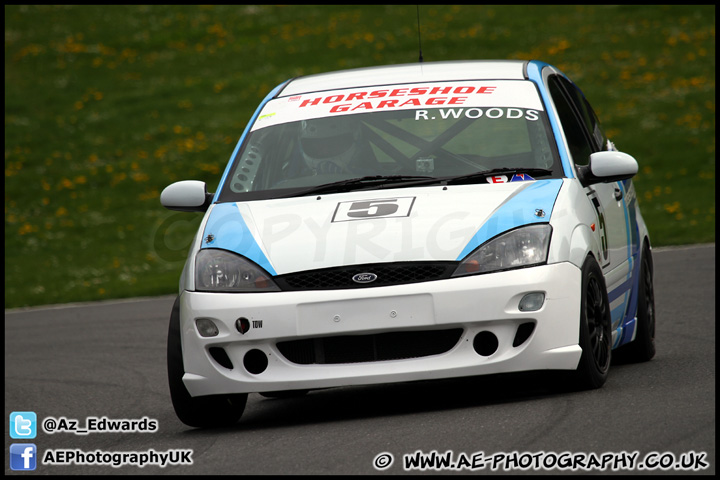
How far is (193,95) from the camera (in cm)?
3325

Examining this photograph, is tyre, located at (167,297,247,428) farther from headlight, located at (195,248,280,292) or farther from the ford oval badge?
the ford oval badge

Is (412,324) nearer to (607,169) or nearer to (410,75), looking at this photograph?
(607,169)

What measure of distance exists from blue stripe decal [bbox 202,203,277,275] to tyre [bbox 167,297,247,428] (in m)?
0.41

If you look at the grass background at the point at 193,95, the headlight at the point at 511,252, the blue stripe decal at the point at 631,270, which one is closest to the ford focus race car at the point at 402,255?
the headlight at the point at 511,252

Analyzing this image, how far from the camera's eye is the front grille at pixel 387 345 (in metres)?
5.75

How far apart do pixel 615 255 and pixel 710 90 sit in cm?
2325

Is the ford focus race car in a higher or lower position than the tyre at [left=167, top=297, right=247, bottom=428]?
higher

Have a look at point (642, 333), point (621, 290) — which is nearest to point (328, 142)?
point (621, 290)

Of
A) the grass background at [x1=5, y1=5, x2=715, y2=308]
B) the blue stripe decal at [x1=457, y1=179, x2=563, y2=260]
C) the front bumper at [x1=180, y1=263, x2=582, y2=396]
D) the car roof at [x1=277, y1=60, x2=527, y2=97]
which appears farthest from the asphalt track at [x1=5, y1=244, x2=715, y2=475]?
the grass background at [x1=5, y1=5, x2=715, y2=308]

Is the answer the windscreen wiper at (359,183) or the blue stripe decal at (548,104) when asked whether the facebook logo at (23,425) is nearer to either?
the windscreen wiper at (359,183)

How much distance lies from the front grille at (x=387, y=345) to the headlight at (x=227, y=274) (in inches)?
14.6

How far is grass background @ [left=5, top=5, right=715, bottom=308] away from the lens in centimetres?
2120

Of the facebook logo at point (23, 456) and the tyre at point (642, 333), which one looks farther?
the tyre at point (642, 333)

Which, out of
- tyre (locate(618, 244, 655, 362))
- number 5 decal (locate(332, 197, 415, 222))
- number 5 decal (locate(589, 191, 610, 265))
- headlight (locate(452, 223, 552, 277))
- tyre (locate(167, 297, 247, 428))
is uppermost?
number 5 decal (locate(332, 197, 415, 222))
